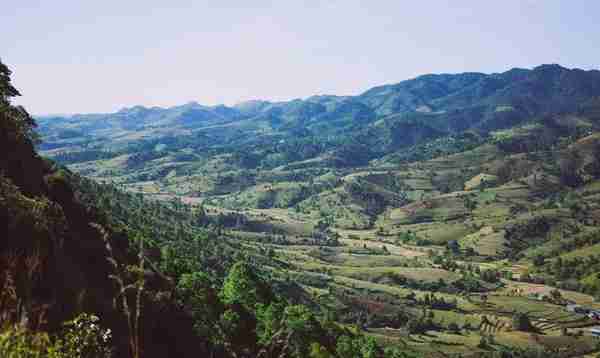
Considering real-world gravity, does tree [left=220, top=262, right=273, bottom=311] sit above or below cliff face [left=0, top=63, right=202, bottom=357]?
below

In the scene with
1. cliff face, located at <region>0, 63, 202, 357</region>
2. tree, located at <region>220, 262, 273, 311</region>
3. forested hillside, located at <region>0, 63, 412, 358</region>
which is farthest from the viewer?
tree, located at <region>220, 262, 273, 311</region>

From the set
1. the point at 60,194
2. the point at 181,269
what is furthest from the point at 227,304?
the point at 60,194

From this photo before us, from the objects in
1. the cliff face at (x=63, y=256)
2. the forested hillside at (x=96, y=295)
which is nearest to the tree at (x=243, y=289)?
the forested hillside at (x=96, y=295)

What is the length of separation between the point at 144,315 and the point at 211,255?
141655mm

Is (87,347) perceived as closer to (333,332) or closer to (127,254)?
(127,254)

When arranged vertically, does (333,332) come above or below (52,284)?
below

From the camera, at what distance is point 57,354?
13992 millimetres

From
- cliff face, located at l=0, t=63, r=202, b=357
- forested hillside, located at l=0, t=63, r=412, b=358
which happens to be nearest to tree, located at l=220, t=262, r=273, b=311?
forested hillside, located at l=0, t=63, r=412, b=358

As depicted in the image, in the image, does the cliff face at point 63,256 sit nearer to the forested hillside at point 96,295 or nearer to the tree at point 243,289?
the forested hillside at point 96,295

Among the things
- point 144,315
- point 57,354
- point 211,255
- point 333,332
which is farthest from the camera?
point 211,255

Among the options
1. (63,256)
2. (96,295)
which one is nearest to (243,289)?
(96,295)

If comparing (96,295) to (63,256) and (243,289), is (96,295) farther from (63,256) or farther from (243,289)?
(243,289)

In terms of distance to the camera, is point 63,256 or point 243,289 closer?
point 63,256

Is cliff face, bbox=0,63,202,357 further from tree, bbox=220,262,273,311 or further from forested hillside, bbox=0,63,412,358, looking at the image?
tree, bbox=220,262,273,311
